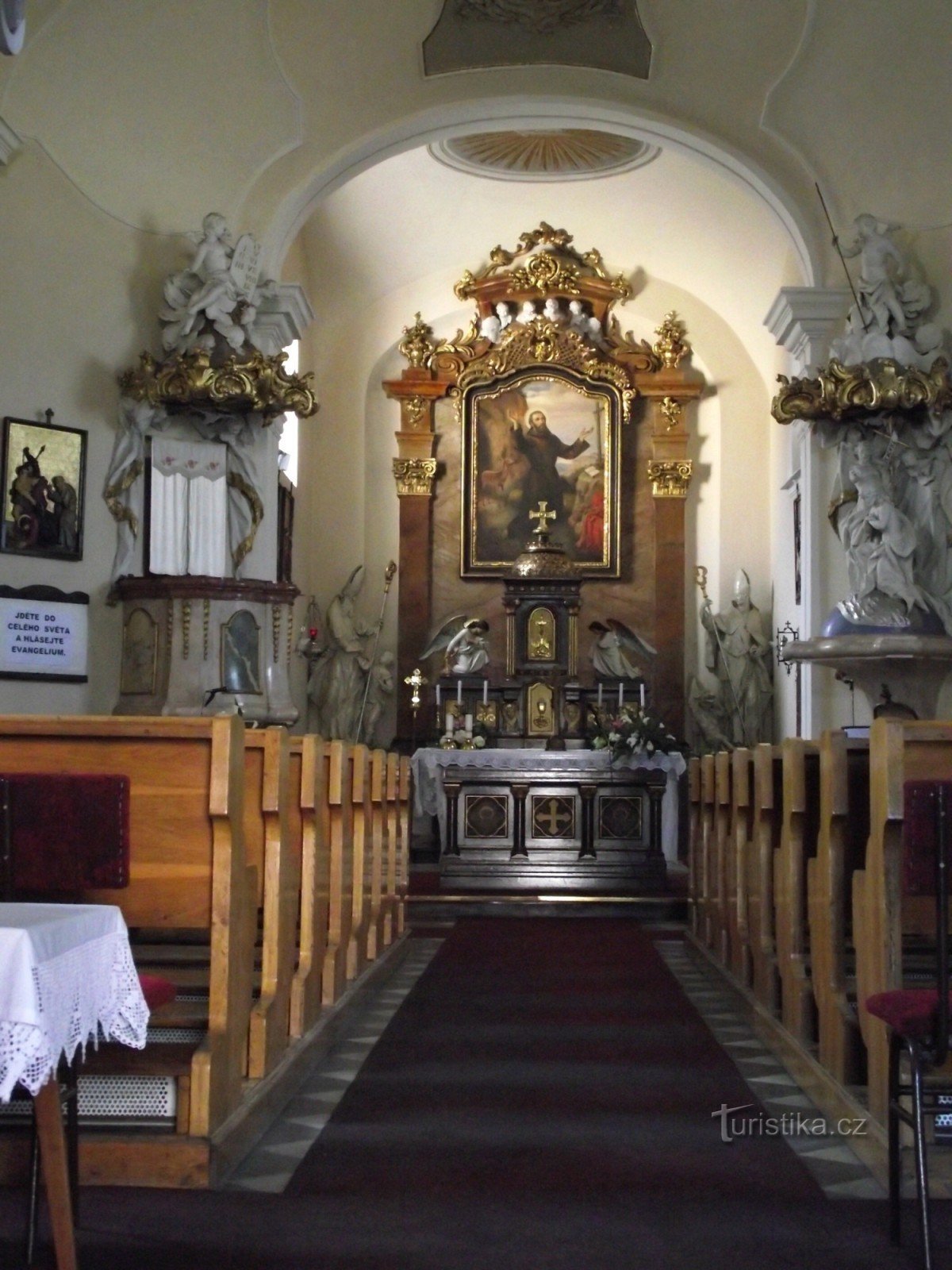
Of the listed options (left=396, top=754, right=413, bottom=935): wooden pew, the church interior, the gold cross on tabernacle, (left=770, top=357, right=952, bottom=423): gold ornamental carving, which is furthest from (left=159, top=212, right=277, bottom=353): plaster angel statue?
the gold cross on tabernacle

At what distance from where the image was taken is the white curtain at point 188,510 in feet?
33.8

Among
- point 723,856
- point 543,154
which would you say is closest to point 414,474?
point 543,154

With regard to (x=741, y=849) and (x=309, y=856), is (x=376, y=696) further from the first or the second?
(x=309, y=856)

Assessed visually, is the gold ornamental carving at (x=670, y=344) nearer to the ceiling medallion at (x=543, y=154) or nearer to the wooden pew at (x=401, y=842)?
the ceiling medallion at (x=543, y=154)

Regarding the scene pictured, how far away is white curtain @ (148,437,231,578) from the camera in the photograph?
10.3 m

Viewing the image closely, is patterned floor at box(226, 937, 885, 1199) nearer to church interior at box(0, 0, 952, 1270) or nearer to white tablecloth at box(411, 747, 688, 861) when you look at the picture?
church interior at box(0, 0, 952, 1270)

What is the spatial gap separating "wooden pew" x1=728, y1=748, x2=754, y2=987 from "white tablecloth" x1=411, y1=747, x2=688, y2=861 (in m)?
4.55

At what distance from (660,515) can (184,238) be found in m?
6.02

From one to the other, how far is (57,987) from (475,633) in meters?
11.3

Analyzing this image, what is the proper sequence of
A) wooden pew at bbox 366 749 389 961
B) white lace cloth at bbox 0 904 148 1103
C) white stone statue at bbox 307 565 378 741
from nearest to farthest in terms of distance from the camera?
1. white lace cloth at bbox 0 904 148 1103
2. wooden pew at bbox 366 749 389 961
3. white stone statue at bbox 307 565 378 741

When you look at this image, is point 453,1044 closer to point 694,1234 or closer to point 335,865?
point 335,865

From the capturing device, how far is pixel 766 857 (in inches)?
226

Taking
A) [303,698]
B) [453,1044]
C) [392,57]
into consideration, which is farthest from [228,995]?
[303,698]

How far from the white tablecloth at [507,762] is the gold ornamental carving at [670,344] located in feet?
16.1
